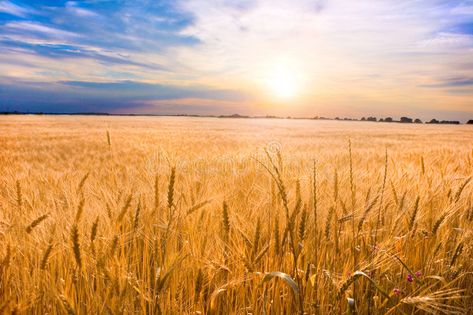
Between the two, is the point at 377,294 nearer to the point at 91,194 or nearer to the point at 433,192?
the point at 433,192

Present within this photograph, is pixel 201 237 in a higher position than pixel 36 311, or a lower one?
higher

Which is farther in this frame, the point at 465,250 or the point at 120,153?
the point at 120,153

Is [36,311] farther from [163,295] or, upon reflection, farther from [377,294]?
[377,294]

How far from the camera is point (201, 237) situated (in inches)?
64.1

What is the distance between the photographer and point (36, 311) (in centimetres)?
125

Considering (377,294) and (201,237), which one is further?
(201,237)

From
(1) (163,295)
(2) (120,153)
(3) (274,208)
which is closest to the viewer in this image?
(1) (163,295)

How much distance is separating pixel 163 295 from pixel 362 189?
2.07 m

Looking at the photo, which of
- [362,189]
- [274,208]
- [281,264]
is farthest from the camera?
[362,189]

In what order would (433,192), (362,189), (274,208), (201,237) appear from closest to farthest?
(201,237) → (274,208) → (433,192) → (362,189)

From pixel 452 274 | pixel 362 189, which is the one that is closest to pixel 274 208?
pixel 452 274

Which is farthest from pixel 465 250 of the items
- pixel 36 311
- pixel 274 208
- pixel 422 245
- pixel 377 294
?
pixel 36 311

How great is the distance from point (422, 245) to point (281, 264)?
0.79 m

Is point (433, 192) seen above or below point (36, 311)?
above
